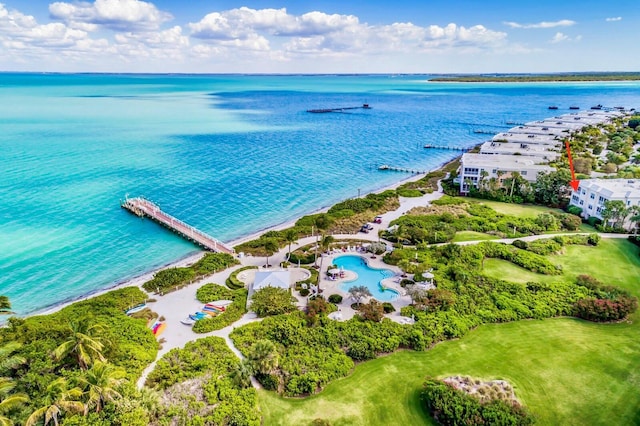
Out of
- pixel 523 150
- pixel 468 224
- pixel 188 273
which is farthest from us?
pixel 523 150

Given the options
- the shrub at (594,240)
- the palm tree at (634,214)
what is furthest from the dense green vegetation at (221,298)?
the palm tree at (634,214)

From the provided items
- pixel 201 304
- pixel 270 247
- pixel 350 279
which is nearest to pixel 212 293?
pixel 201 304

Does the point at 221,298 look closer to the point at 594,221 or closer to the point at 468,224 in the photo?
→ the point at 468,224

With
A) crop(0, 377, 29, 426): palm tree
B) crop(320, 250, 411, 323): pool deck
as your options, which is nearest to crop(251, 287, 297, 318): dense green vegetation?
crop(320, 250, 411, 323): pool deck

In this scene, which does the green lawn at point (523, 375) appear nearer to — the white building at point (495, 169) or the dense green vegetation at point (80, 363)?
the dense green vegetation at point (80, 363)

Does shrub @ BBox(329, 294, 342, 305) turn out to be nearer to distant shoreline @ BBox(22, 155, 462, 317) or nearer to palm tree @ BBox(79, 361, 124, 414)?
distant shoreline @ BBox(22, 155, 462, 317)
